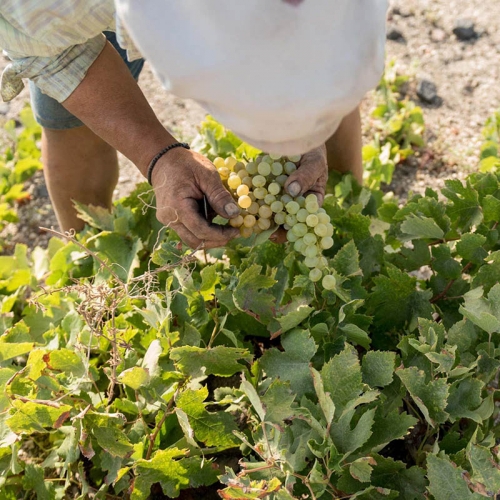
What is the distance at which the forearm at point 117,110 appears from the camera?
125cm

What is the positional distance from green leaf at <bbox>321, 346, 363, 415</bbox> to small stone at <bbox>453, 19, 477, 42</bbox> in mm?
1894

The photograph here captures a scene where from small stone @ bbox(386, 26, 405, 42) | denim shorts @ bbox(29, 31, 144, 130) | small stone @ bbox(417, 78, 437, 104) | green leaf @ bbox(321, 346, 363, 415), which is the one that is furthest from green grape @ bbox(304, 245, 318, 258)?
small stone @ bbox(386, 26, 405, 42)

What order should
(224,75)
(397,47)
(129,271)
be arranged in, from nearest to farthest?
(224,75), (129,271), (397,47)

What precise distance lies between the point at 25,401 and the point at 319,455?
577 millimetres

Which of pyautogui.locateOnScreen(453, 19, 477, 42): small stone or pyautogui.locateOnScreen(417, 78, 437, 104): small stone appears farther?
pyautogui.locateOnScreen(453, 19, 477, 42): small stone

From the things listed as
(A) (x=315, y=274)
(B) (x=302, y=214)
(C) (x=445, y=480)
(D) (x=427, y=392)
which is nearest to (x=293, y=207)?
(B) (x=302, y=214)

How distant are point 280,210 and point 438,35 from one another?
1713mm

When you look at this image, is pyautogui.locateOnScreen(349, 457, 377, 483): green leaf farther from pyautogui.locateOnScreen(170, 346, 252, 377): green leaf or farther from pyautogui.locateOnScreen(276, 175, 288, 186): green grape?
pyautogui.locateOnScreen(276, 175, 288, 186): green grape

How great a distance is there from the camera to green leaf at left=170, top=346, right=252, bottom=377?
1118 millimetres

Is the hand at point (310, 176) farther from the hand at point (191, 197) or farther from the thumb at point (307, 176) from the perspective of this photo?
the hand at point (191, 197)

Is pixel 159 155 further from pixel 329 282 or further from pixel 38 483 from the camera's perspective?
pixel 38 483

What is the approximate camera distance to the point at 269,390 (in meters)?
1.03

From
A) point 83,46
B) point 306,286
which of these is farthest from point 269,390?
point 83,46

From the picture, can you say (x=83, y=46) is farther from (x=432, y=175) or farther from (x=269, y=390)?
(x=432, y=175)
